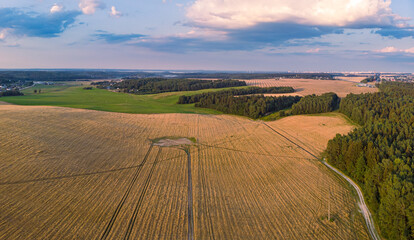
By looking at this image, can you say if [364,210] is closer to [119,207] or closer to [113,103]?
[119,207]

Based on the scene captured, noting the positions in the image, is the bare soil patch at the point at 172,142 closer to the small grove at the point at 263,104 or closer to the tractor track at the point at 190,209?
the tractor track at the point at 190,209

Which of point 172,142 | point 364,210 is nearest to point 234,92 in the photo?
point 172,142

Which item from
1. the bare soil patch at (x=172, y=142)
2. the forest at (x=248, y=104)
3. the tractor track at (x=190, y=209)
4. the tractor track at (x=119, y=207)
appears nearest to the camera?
the tractor track at (x=119, y=207)

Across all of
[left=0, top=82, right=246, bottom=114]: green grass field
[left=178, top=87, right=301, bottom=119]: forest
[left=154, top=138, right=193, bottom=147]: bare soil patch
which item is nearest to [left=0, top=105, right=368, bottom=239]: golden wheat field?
[left=154, top=138, right=193, bottom=147]: bare soil patch

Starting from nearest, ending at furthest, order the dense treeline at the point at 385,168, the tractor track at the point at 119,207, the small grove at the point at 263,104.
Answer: the tractor track at the point at 119,207, the dense treeline at the point at 385,168, the small grove at the point at 263,104

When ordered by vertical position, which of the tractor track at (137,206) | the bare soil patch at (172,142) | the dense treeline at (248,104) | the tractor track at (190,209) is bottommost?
the tractor track at (190,209)

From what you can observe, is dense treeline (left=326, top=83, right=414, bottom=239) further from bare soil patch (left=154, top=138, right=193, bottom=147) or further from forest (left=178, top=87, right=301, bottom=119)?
forest (left=178, top=87, right=301, bottom=119)

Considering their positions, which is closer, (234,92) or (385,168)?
(385,168)

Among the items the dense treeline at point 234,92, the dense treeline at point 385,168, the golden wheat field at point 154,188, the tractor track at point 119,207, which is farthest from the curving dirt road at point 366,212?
the dense treeline at point 234,92

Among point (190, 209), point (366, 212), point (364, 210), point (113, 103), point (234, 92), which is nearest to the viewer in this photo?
point (190, 209)
